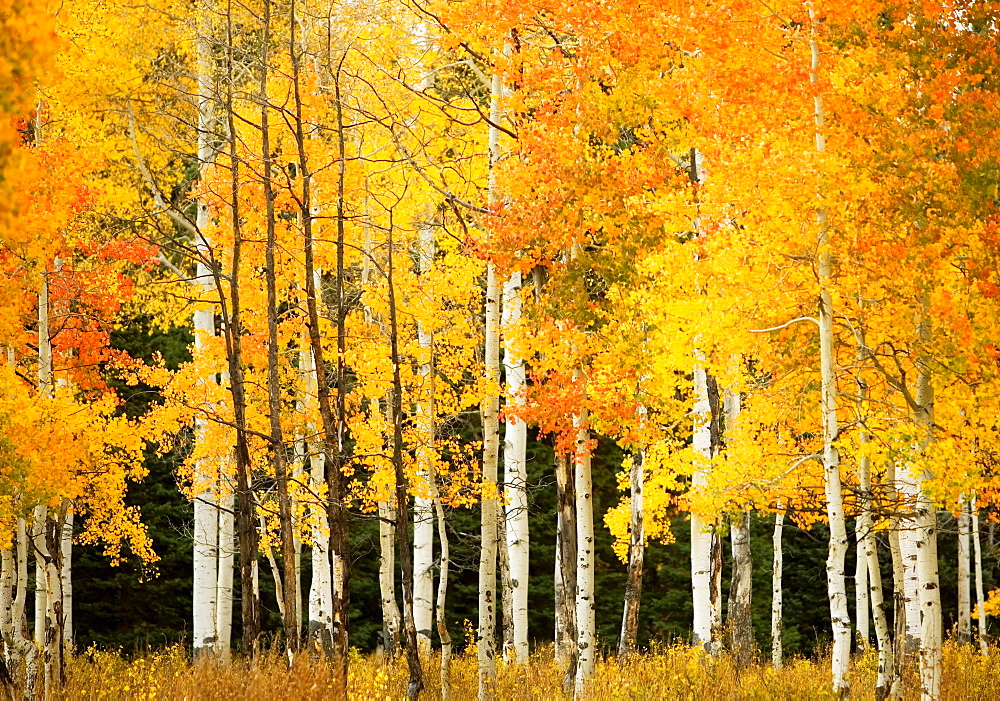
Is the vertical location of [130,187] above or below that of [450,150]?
below

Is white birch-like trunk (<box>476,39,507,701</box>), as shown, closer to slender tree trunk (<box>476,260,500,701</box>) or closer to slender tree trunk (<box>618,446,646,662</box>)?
slender tree trunk (<box>476,260,500,701</box>)

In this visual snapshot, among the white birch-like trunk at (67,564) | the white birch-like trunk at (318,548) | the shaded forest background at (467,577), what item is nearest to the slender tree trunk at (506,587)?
the white birch-like trunk at (318,548)

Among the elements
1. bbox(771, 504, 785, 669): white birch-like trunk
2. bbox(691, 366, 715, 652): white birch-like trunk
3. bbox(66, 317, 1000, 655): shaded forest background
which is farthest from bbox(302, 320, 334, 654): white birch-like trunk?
bbox(771, 504, 785, 669): white birch-like trunk

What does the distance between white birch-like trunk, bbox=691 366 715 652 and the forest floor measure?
1.72 ft

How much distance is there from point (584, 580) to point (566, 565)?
3.86 metres

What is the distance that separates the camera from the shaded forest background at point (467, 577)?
2314cm

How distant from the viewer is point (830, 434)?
37.5 ft

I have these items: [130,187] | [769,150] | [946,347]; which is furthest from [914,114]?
[130,187]

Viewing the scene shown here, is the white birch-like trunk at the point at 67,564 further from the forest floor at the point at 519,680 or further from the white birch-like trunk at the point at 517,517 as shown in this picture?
the white birch-like trunk at the point at 517,517

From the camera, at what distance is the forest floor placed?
426 inches

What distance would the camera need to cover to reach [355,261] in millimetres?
22172

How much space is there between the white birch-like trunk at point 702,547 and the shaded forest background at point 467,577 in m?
7.30

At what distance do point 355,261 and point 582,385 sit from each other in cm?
1095

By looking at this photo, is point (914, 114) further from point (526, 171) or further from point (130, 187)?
point (130, 187)
